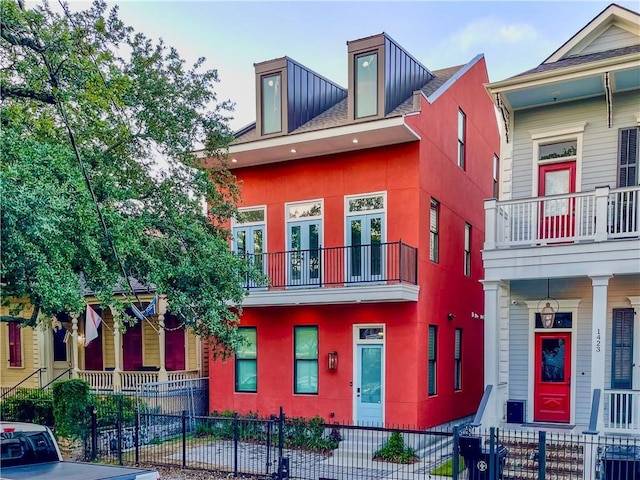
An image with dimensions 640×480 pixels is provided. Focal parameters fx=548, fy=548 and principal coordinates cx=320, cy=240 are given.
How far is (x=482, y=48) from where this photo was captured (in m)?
18.2

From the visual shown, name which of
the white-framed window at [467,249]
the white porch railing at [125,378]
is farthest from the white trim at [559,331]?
the white porch railing at [125,378]

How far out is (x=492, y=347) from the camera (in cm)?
1130

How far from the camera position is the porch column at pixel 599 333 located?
10078 mm

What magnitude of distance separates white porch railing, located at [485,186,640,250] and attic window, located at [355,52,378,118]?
390 cm

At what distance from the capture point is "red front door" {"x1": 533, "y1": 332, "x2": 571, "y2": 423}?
11.9m

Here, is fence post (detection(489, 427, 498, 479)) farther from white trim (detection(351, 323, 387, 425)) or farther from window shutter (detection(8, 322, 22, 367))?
window shutter (detection(8, 322, 22, 367))

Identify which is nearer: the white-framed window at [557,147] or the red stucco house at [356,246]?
the white-framed window at [557,147]

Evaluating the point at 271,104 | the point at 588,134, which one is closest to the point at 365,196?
the point at 271,104

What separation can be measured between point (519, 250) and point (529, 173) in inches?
93.5

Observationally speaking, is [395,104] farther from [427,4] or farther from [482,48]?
[482,48]

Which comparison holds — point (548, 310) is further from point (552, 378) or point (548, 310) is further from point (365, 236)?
point (365, 236)

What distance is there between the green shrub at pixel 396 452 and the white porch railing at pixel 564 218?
466cm

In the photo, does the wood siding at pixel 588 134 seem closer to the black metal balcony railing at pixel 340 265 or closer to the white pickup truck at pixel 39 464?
the black metal balcony railing at pixel 340 265

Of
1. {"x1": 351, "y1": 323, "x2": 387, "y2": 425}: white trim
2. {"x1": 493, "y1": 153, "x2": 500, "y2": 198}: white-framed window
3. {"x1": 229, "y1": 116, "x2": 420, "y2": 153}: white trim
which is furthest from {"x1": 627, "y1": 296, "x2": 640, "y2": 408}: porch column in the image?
{"x1": 493, "y1": 153, "x2": 500, "y2": 198}: white-framed window
